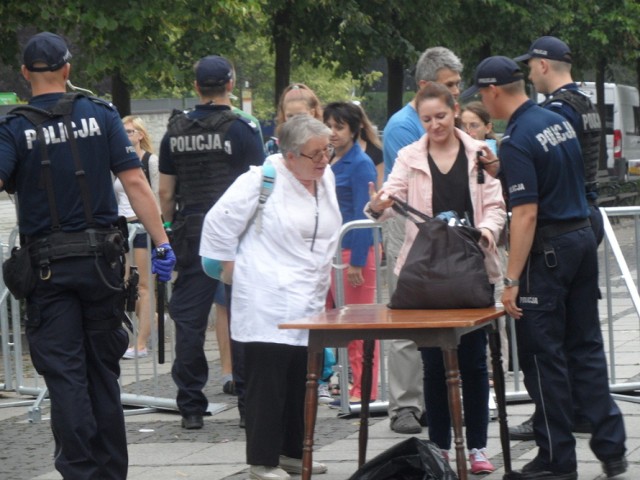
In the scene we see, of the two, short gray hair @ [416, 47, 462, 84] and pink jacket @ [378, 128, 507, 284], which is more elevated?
short gray hair @ [416, 47, 462, 84]

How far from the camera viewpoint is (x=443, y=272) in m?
A: 6.00

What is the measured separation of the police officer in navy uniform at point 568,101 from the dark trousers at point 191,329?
2.22 meters

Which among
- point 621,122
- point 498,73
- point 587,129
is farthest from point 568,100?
point 621,122

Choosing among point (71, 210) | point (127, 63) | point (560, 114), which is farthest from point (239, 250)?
point (127, 63)

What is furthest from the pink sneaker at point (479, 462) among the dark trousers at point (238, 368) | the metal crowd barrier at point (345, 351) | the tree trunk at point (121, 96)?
the tree trunk at point (121, 96)

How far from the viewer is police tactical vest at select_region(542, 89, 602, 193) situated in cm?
683

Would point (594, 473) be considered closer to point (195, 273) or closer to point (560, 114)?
point (560, 114)

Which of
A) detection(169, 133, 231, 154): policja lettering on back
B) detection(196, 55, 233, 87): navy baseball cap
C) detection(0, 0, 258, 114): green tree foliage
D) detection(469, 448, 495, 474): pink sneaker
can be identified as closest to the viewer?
detection(469, 448, 495, 474): pink sneaker

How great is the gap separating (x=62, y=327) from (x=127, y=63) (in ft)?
34.0

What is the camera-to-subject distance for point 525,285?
6.22m

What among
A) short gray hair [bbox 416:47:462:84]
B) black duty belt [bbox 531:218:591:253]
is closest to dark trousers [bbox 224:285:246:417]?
short gray hair [bbox 416:47:462:84]

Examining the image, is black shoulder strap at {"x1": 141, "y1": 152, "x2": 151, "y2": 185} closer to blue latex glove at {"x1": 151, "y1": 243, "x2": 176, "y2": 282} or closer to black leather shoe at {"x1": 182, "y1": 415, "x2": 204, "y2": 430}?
black leather shoe at {"x1": 182, "y1": 415, "x2": 204, "y2": 430}

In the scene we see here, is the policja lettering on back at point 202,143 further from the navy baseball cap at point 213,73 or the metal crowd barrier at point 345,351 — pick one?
the metal crowd barrier at point 345,351

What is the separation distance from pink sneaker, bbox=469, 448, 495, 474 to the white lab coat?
3.19ft
